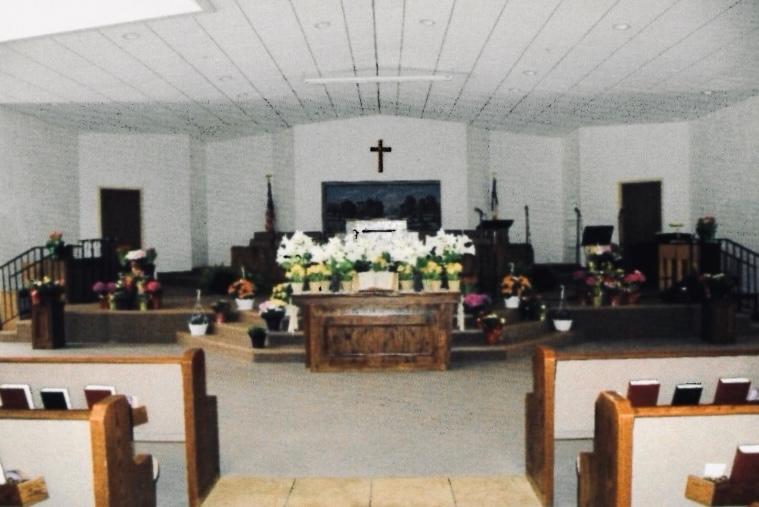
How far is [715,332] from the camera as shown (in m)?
8.98

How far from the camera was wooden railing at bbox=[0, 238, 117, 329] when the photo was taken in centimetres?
1066

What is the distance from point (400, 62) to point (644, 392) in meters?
7.16

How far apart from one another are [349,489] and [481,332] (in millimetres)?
4613

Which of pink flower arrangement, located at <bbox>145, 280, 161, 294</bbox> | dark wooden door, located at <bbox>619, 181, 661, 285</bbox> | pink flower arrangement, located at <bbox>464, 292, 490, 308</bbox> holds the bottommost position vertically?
pink flower arrangement, located at <bbox>464, 292, 490, 308</bbox>

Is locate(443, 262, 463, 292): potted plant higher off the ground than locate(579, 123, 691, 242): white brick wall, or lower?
lower

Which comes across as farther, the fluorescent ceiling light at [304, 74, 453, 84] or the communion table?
the fluorescent ceiling light at [304, 74, 453, 84]

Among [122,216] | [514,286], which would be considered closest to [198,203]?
[122,216]

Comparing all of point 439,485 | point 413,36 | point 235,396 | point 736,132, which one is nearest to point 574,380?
point 439,485

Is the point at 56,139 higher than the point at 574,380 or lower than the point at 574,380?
higher

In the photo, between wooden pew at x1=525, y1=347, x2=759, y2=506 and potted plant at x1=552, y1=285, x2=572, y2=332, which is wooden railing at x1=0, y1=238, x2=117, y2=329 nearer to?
potted plant at x1=552, y1=285, x2=572, y2=332

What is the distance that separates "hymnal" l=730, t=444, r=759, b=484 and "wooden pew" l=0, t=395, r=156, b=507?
2.35m

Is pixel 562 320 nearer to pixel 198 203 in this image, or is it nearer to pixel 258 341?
pixel 258 341

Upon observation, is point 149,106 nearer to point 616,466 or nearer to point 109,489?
point 109,489

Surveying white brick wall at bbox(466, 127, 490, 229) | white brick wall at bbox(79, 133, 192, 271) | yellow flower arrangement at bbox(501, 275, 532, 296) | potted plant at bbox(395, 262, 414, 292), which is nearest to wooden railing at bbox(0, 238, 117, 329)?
white brick wall at bbox(79, 133, 192, 271)
